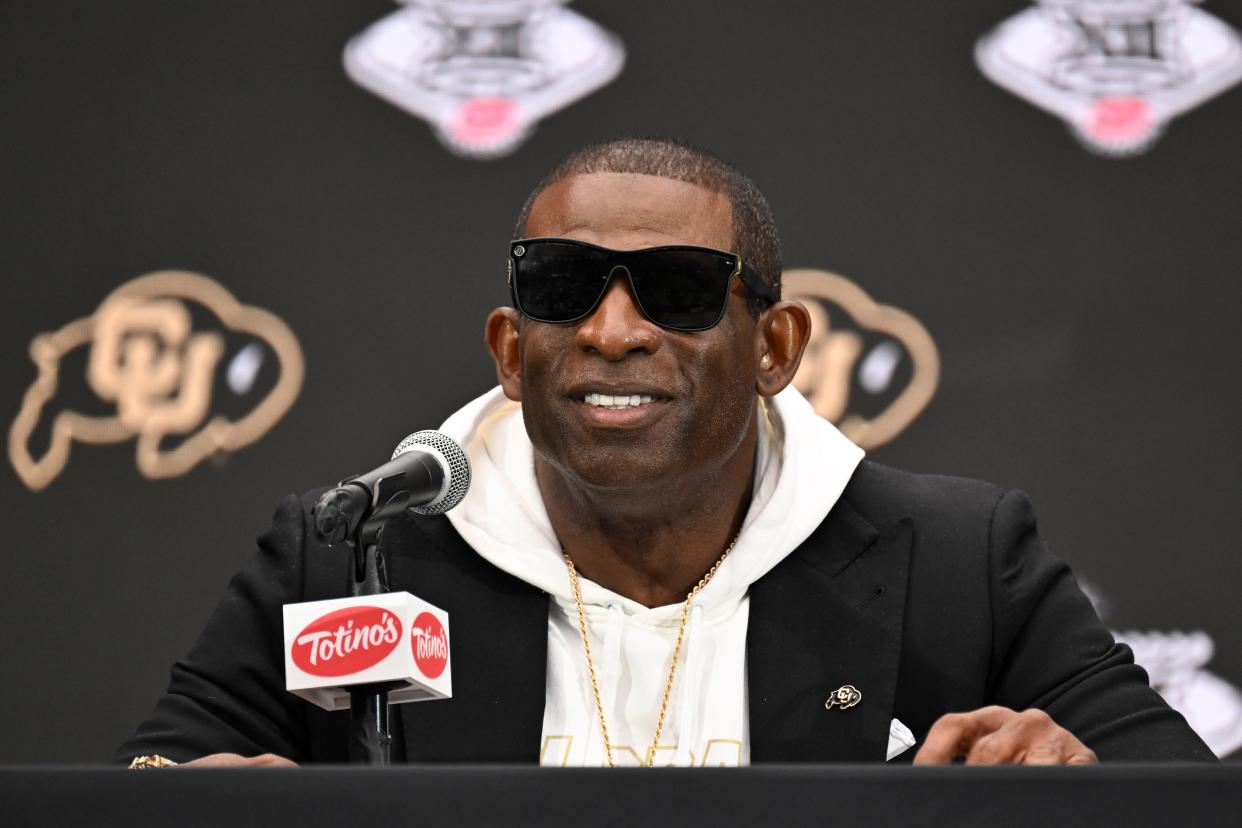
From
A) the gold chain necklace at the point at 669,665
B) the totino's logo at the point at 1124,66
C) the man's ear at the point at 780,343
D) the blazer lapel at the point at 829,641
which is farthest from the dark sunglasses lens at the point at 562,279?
the totino's logo at the point at 1124,66

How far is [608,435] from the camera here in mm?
2639

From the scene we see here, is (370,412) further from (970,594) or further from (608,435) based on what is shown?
(970,594)

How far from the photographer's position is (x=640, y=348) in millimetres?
2623

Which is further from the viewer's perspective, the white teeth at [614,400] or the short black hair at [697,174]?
the short black hair at [697,174]

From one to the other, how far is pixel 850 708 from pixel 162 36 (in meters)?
2.51

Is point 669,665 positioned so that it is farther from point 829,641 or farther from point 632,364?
point 632,364

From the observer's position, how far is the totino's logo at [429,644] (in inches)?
71.9

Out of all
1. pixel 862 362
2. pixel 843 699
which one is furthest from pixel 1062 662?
pixel 862 362

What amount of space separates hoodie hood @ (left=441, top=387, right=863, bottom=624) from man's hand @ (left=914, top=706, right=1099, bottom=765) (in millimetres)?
675

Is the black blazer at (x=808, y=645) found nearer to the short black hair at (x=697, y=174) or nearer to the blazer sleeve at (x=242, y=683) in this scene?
the blazer sleeve at (x=242, y=683)

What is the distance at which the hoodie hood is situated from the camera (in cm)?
285

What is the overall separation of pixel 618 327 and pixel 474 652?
64 cm

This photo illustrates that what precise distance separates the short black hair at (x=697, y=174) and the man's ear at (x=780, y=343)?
37 mm

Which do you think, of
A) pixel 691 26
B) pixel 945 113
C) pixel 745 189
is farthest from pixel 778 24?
pixel 745 189
